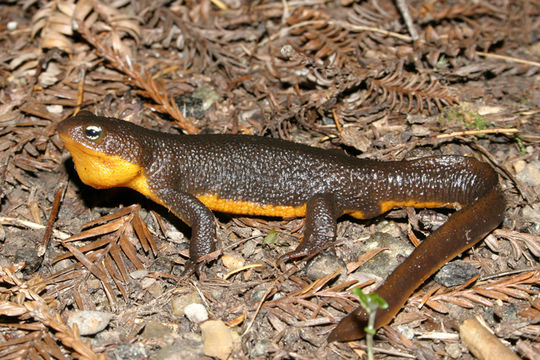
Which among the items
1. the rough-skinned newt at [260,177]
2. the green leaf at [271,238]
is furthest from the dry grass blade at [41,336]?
the green leaf at [271,238]

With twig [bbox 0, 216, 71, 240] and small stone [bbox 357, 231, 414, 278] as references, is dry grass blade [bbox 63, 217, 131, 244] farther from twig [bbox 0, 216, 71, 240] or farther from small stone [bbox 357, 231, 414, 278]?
small stone [bbox 357, 231, 414, 278]

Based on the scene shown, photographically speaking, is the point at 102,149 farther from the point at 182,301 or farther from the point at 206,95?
the point at 206,95

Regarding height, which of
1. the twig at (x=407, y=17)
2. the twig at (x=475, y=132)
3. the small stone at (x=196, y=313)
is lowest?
the small stone at (x=196, y=313)

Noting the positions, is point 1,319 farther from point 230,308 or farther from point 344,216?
point 344,216

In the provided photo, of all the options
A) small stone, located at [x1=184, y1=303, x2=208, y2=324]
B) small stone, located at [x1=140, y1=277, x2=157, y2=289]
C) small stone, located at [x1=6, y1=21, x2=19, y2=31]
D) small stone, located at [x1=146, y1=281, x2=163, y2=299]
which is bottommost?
small stone, located at [x1=146, y1=281, x2=163, y2=299]

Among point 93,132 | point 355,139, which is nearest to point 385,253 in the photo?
point 355,139

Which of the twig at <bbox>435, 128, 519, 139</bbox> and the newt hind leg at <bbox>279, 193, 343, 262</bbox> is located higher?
the twig at <bbox>435, 128, 519, 139</bbox>

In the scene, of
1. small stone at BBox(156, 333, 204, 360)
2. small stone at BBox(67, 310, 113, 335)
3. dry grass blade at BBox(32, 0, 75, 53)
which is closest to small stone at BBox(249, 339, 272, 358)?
small stone at BBox(156, 333, 204, 360)

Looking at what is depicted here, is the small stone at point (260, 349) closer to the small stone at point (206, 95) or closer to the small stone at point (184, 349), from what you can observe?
the small stone at point (184, 349)
